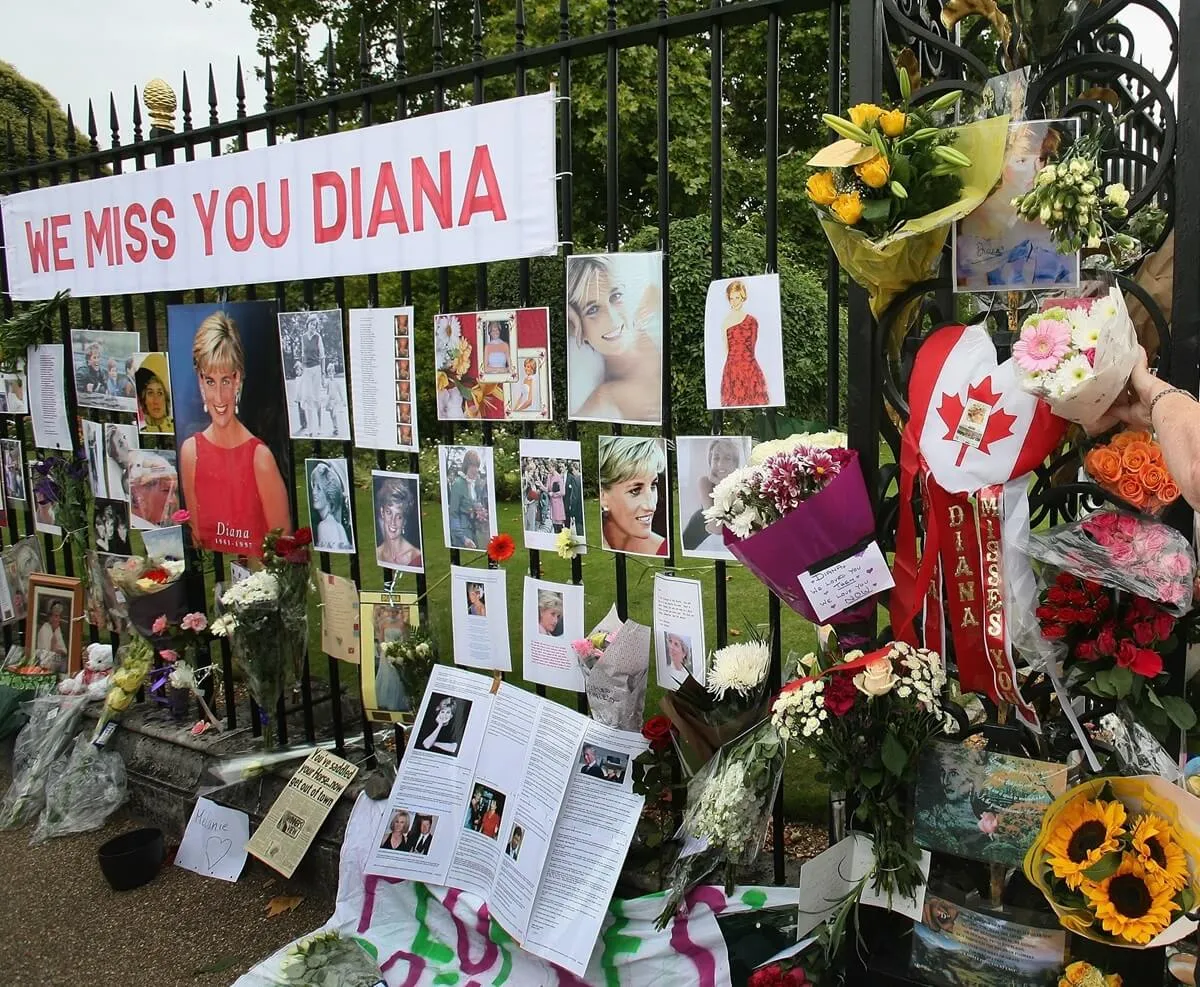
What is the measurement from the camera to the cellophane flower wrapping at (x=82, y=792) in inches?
146

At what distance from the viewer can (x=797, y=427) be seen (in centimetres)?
230

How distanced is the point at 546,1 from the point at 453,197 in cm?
987

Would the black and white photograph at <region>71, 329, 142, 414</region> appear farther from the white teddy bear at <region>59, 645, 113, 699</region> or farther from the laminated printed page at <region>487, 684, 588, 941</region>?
the laminated printed page at <region>487, 684, 588, 941</region>

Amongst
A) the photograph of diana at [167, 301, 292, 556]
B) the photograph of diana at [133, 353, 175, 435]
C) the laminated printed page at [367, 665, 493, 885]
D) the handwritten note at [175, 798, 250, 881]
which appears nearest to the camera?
the laminated printed page at [367, 665, 493, 885]

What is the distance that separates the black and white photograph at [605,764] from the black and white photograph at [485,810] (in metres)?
0.31

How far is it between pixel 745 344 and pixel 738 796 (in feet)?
3.59

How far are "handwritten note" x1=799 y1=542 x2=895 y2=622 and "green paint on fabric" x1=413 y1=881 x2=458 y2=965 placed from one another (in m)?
1.55

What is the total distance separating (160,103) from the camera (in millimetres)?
3656

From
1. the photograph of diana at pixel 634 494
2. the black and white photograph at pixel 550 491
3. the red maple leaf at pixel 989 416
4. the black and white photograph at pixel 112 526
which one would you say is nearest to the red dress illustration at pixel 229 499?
the black and white photograph at pixel 112 526

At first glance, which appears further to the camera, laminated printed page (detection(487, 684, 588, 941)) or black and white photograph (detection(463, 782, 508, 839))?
black and white photograph (detection(463, 782, 508, 839))

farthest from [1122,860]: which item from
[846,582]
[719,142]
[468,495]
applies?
[468,495]

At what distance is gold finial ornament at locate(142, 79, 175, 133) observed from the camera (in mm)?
3639

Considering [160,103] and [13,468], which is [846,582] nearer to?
[160,103]

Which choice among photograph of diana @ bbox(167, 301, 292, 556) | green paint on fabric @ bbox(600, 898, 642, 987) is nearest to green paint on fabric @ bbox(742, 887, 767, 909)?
green paint on fabric @ bbox(600, 898, 642, 987)
